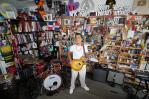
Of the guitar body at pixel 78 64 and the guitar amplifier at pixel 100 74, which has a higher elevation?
the guitar body at pixel 78 64

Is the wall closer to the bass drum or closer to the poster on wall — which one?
the poster on wall

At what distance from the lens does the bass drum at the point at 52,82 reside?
8.47ft

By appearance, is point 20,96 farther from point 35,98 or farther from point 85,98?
point 85,98

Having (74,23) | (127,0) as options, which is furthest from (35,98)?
(127,0)

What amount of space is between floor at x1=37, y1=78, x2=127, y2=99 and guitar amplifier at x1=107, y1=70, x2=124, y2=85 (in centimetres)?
16

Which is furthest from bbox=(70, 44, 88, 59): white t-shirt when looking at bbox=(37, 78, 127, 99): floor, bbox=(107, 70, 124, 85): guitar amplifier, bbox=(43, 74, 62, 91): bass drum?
bbox=(107, 70, 124, 85): guitar amplifier

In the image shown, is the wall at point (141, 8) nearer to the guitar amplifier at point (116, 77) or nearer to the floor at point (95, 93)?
the guitar amplifier at point (116, 77)

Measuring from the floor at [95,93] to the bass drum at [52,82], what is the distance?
0.17 m

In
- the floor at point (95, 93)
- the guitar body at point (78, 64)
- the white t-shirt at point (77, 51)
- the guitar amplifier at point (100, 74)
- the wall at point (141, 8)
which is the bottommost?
the floor at point (95, 93)

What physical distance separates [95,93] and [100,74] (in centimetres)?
63

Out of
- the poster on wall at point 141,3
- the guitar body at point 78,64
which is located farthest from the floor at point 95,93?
the poster on wall at point 141,3

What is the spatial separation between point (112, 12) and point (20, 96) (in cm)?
308

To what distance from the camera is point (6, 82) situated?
238 centimetres

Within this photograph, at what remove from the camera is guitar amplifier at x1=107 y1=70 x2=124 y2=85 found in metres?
3.07
